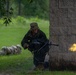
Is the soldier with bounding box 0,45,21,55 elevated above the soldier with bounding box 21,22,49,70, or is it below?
below

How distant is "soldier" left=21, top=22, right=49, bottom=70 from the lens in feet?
43.1

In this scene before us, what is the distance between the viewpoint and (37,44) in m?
13.1

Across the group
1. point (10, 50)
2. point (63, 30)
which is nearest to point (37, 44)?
point (63, 30)

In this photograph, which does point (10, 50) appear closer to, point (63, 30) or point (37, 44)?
point (37, 44)

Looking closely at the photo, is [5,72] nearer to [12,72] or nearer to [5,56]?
[12,72]

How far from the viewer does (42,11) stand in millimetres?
68875

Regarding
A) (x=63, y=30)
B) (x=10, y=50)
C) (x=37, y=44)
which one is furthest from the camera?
(x=10, y=50)

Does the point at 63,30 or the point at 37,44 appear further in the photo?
the point at 37,44

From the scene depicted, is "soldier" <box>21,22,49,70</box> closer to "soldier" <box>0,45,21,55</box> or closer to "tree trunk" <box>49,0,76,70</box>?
"tree trunk" <box>49,0,76,70</box>

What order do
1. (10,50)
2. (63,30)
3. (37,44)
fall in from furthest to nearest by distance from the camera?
1. (10,50)
2. (37,44)
3. (63,30)

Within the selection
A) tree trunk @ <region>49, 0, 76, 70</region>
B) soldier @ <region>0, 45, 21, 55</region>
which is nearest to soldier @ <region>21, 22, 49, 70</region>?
tree trunk @ <region>49, 0, 76, 70</region>

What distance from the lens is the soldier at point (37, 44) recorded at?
13.1 metres

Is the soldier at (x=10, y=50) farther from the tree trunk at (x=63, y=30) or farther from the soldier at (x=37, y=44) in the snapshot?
the tree trunk at (x=63, y=30)

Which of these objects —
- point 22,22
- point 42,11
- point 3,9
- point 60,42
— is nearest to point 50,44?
point 60,42
